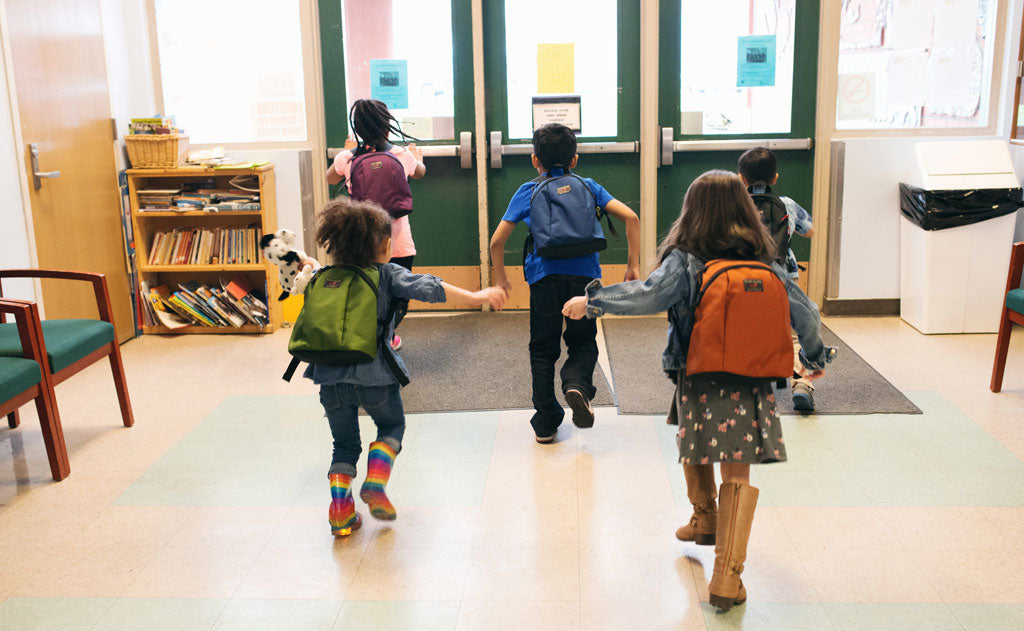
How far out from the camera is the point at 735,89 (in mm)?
5828

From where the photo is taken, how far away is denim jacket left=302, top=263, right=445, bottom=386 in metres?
2.91

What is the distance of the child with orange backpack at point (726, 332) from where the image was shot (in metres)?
2.39

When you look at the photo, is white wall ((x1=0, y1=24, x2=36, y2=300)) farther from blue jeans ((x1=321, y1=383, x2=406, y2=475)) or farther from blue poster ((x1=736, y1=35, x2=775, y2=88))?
blue poster ((x1=736, y1=35, x2=775, y2=88))

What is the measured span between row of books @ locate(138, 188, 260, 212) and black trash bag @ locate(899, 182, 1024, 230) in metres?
3.76

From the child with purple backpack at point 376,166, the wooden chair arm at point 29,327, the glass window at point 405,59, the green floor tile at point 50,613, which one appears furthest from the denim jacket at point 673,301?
the glass window at point 405,59

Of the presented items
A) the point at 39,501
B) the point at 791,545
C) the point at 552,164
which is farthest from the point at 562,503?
the point at 39,501

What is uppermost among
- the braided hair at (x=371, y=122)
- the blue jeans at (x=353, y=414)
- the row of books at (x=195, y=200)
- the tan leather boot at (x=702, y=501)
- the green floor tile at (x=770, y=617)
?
the braided hair at (x=371, y=122)

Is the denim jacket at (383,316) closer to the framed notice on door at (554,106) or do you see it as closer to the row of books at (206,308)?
the row of books at (206,308)

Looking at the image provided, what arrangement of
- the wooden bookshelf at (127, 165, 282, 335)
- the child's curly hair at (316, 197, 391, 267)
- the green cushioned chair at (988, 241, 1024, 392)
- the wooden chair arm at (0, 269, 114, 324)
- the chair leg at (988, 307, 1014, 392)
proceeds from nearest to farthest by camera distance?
the child's curly hair at (316, 197, 391, 267)
the wooden chair arm at (0, 269, 114, 324)
the green cushioned chair at (988, 241, 1024, 392)
the chair leg at (988, 307, 1014, 392)
the wooden bookshelf at (127, 165, 282, 335)

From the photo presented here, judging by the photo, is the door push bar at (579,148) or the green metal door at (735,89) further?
the door push bar at (579,148)

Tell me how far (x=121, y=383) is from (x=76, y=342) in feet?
1.27

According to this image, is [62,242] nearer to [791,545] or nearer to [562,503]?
[562,503]

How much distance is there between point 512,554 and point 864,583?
993 mm

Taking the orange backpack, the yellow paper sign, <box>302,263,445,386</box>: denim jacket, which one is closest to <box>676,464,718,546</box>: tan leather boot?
the orange backpack
